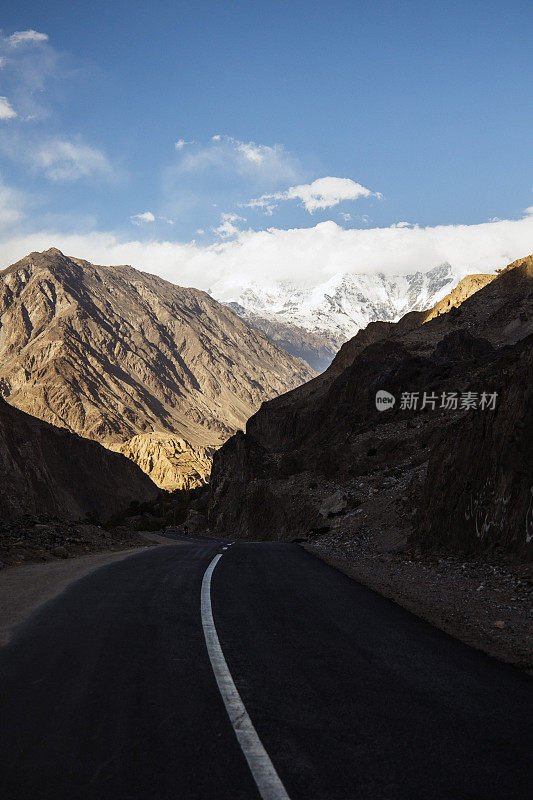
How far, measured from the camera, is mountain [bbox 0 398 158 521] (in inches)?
2857

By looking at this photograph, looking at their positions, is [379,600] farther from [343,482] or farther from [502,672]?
[343,482]

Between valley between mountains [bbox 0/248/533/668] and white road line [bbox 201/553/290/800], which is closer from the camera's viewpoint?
white road line [bbox 201/553/290/800]

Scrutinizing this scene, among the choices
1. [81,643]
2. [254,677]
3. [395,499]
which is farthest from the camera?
[395,499]

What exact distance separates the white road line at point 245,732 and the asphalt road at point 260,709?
0.15ft

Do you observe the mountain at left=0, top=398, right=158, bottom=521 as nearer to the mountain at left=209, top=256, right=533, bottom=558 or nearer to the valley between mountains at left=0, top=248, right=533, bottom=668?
the valley between mountains at left=0, top=248, right=533, bottom=668

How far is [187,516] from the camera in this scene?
257 ft

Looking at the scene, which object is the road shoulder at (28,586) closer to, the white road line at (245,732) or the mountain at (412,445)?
the white road line at (245,732)

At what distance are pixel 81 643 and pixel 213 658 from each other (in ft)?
5.30

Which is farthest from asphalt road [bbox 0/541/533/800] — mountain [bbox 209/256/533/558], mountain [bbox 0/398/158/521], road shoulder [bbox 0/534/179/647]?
mountain [bbox 0/398/158/521]

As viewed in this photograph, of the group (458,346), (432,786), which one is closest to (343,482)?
(458,346)

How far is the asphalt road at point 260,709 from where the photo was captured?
332cm

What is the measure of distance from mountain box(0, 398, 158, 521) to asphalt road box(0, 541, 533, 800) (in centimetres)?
6119

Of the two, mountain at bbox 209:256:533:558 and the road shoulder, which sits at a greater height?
mountain at bbox 209:256:533:558

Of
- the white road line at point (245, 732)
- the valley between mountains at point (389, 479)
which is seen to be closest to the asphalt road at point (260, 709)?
the white road line at point (245, 732)
